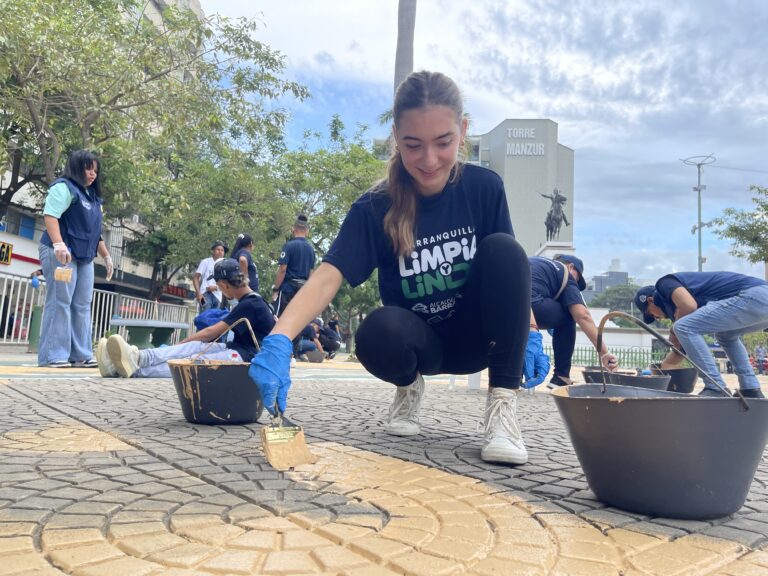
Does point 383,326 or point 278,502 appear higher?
A: point 383,326

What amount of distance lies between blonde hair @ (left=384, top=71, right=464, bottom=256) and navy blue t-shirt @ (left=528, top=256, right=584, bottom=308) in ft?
9.17

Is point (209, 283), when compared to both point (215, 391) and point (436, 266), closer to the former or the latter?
point (215, 391)

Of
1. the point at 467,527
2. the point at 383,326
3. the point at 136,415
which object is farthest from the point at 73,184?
the point at 467,527

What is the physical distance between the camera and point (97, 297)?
11164 millimetres

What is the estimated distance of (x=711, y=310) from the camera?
4.79 m

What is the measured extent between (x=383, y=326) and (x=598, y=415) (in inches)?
40.0

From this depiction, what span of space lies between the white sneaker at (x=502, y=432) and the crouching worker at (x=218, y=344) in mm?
1375

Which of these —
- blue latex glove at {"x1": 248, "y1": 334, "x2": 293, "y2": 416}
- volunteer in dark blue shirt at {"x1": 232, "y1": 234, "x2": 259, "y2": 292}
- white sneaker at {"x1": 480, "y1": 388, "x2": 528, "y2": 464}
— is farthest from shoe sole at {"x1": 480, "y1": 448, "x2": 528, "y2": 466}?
volunteer in dark blue shirt at {"x1": 232, "y1": 234, "x2": 259, "y2": 292}

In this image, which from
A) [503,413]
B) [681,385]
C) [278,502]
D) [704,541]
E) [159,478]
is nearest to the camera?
[704,541]

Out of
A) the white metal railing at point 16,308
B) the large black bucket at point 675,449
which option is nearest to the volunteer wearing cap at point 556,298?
the large black bucket at point 675,449

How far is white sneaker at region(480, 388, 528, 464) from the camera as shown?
2145mm

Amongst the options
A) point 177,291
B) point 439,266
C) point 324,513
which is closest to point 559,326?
point 439,266

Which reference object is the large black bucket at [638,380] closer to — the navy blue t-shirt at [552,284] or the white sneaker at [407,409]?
the navy blue t-shirt at [552,284]

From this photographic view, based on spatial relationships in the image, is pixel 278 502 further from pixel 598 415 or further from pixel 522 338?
pixel 522 338
